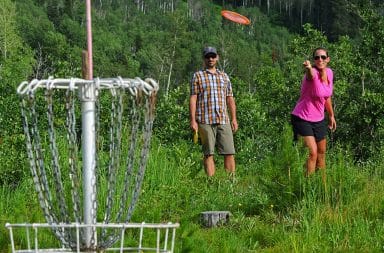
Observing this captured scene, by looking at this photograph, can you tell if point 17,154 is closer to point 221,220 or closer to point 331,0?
point 221,220

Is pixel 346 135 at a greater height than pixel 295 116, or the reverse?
pixel 295 116

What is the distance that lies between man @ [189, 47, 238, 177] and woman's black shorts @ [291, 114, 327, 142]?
685 mm

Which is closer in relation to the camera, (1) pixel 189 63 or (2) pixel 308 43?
(2) pixel 308 43

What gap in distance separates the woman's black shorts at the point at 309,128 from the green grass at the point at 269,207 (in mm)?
538

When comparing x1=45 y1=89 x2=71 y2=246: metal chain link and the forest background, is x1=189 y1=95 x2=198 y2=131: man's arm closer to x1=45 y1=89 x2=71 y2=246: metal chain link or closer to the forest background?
the forest background

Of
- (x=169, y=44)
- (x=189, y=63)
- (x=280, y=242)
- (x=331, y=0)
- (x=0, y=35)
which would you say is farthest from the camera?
(x=331, y=0)

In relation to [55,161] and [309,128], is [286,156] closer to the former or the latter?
[309,128]

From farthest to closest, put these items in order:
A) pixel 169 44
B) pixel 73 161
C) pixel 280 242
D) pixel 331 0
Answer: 1. pixel 331 0
2. pixel 169 44
3. pixel 280 242
4. pixel 73 161

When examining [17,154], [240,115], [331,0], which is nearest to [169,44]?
[331,0]

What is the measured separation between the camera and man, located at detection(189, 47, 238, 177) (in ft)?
19.8

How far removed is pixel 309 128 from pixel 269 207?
1.18 m

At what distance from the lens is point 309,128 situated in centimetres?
564

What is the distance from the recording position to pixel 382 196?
14.9 feet

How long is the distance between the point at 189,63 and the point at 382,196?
73.9 m
